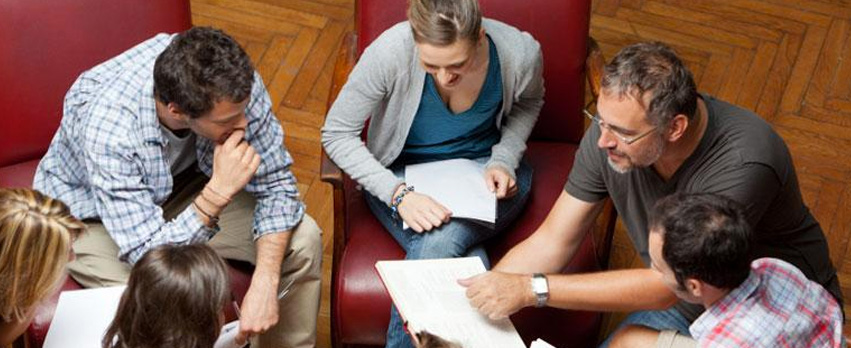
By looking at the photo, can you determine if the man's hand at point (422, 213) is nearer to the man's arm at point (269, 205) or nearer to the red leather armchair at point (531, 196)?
the red leather armchair at point (531, 196)

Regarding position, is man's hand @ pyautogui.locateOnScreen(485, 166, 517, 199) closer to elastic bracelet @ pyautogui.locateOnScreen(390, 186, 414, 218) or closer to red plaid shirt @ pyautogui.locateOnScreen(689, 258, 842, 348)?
elastic bracelet @ pyautogui.locateOnScreen(390, 186, 414, 218)

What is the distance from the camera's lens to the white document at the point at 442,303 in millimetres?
2359

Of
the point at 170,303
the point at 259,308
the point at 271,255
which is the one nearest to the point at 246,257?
the point at 271,255

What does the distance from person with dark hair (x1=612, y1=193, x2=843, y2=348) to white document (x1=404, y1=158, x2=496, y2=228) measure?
1.96ft

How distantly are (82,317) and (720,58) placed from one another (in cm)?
242

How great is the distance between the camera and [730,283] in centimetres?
212

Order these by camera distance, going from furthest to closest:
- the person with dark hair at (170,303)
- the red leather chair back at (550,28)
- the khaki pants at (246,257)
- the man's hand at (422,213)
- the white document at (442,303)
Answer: the red leather chair back at (550,28) → the man's hand at (422,213) → the khaki pants at (246,257) → the white document at (442,303) → the person with dark hair at (170,303)

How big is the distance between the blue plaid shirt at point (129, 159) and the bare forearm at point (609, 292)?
2.17 ft

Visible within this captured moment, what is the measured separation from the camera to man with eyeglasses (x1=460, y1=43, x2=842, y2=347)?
7.46 ft

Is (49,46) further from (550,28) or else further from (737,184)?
(737,184)

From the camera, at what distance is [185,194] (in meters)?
2.74

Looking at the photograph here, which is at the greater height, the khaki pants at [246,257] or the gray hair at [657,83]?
the gray hair at [657,83]

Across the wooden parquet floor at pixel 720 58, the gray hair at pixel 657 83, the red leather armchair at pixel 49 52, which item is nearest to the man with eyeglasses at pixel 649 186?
the gray hair at pixel 657 83

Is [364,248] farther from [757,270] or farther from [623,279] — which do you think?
[757,270]
